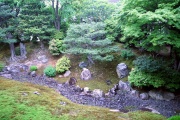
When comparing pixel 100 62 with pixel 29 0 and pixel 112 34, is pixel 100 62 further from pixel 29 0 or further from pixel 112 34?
pixel 29 0

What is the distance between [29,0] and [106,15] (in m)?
8.03

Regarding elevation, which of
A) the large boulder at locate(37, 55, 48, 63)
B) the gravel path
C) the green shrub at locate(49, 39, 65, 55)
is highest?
the green shrub at locate(49, 39, 65, 55)

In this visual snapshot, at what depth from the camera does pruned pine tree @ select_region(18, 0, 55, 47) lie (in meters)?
17.7

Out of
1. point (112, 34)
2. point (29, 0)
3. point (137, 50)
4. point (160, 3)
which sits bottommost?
point (137, 50)

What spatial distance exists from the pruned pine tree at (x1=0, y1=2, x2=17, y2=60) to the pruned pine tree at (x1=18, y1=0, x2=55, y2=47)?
2.76ft

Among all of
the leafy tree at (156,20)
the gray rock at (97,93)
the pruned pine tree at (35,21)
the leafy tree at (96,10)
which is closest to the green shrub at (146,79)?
the leafy tree at (156,20)

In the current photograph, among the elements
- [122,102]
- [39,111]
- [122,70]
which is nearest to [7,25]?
[122,70]

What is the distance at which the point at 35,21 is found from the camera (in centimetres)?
1773

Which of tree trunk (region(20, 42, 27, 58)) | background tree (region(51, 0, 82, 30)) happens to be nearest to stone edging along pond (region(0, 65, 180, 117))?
tree trunk (region(20, 42, 27, 58))

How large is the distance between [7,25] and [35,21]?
132 inches

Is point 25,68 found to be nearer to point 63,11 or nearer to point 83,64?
point 83,64

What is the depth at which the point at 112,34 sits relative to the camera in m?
15.8

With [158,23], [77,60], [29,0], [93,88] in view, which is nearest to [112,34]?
[77,60]

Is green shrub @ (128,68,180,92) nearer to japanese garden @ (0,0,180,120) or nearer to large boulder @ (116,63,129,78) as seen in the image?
japanese garden @ (0,0,180,120)
